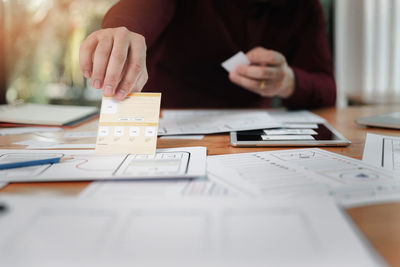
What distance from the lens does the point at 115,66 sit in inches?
21.0

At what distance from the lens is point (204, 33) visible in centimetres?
112

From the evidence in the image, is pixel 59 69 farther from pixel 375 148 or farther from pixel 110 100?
pixel 375 148

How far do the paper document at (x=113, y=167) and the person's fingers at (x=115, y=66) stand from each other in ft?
0.36

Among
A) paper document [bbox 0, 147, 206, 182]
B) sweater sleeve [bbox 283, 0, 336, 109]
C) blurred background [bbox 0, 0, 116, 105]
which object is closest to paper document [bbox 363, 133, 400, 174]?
paper document [bbox 0, 147, 206, 182]

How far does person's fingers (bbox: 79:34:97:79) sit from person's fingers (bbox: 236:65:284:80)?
41 centimetres

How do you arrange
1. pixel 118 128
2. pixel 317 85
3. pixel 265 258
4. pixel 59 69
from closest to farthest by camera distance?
pixel 265 258, pixel 118 128, pixel 317 85, pixel 59 69

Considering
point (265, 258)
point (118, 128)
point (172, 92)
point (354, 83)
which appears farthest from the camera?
point (354, 83)

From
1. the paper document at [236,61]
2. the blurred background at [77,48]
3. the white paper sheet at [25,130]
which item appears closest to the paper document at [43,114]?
the white paper sheet at [25,130]

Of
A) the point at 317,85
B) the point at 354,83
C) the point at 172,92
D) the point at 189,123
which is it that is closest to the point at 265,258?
the point at 189,123

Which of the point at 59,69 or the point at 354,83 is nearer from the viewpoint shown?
the point at 354,83

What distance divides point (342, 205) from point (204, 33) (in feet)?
2.99

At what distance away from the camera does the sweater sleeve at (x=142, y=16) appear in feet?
2.47

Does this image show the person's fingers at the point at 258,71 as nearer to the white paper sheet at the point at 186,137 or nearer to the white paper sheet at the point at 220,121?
the white paper sheet at the point at 220,121

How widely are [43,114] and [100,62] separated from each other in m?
0.45
